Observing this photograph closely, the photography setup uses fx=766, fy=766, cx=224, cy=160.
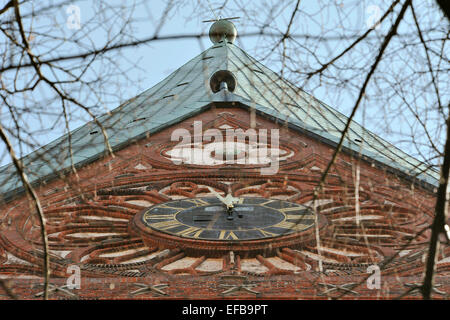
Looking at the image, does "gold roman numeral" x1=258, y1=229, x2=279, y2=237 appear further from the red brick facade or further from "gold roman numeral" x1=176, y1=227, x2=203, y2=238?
"gold roman numeral" x1=176, y1=227, x2=203, y2=238

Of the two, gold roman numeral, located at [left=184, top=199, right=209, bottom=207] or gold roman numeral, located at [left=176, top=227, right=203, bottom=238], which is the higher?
gold roman numeral, located at [left=184, top=199, right=209, bottom=207]

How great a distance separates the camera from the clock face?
36.0ft

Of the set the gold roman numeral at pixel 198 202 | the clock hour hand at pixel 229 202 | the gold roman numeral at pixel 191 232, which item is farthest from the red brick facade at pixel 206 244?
the clock hour hand at pixel 229 202

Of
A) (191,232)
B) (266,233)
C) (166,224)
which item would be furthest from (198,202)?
(266,233)

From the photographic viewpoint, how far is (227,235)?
10.9m

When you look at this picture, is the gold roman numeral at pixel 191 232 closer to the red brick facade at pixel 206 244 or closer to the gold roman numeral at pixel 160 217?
the red brick facade at pixel 206 244

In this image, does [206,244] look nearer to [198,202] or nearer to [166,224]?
[166,224]

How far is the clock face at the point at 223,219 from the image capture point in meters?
11.0

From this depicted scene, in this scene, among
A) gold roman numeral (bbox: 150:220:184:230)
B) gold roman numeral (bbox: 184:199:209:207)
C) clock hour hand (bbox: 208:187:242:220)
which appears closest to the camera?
gold roman numeral (bbox: 150:220:184:230)

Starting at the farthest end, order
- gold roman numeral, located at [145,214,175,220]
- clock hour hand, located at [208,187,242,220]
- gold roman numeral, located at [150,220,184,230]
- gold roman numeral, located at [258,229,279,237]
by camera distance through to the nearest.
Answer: gold roman numeral, located at [145,214,175,220]
clock hour hand, located at [208,187,242,220]
gold roman numeral, located at [150,220,184,230]
gold roman numeral, located at [258,229,279,237]

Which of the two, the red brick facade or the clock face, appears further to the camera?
the clock face

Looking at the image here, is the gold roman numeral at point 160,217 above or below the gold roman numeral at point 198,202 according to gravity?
below

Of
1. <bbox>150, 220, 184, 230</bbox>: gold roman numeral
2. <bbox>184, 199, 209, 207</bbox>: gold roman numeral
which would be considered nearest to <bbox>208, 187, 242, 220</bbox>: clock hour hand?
<bbox>184, 199, 209, 207</bbox>: gold roman numeral
